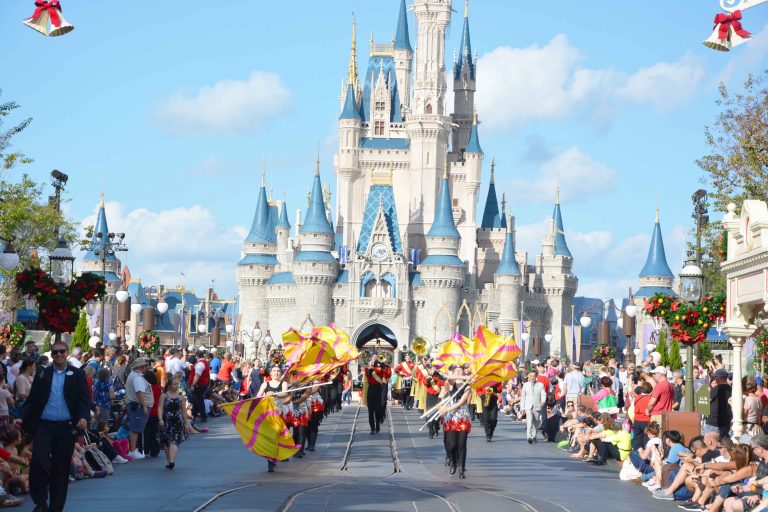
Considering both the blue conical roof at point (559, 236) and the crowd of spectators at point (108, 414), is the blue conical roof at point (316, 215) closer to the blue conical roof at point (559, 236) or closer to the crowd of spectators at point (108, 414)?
the blue conical roof at point (559, 236)

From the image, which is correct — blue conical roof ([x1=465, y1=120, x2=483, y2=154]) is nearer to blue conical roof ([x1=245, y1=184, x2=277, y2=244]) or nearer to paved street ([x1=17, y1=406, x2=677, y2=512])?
blue conical roof ([x1=245, y1=184, x2=277, y2=244])

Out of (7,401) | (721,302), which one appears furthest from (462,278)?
(7,401)

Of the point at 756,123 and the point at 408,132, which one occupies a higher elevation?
the point at 408,132

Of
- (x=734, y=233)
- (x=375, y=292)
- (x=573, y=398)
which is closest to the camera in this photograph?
(x=734, y=233)

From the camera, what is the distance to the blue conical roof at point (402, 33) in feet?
342

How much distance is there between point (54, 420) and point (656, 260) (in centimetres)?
8890

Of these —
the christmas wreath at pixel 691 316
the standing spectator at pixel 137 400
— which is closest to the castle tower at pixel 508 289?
the christmas wreath at pixel 691 316

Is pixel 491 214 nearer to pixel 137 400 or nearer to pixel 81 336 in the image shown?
pixel 81 336

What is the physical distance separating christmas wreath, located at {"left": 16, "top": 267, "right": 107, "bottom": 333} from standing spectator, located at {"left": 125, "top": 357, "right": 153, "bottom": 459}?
4.41 metres

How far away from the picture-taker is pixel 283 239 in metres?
102

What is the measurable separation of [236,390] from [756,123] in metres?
14.7

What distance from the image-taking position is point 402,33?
343 feet

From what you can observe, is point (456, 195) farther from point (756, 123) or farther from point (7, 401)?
point (7, 401)

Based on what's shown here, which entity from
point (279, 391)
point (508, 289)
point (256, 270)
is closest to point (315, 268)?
point (256, 270)
